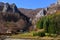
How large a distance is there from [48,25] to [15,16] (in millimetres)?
87020

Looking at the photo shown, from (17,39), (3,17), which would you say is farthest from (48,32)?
(3,17)

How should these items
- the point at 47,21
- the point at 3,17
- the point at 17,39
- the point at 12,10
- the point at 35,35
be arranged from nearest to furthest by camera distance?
1. the point at 17,39
2. the point at 35,35
3. the point at 47,21
4. the point at 3,17
5. the point at 12,10

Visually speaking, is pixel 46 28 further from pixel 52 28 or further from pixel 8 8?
pixel 8 8

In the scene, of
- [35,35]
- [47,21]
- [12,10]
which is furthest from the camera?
[12,10]

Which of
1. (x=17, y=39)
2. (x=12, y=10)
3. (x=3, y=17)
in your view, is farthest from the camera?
(x=12, y=10)

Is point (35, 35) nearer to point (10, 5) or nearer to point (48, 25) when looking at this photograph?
point (48, 25)

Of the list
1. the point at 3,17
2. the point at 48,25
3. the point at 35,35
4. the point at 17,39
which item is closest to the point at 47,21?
the point at 48,25

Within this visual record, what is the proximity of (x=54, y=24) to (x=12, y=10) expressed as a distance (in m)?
107

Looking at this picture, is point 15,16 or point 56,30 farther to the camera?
point 15,16

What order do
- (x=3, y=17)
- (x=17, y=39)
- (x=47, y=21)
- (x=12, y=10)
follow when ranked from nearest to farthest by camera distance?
(x=17, y=39) → (x=47, y=21) → (x=3, y=17) → (x=12, y=10)

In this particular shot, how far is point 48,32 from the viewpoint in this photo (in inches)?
872

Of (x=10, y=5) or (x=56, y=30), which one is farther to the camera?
(x=10, y=5)

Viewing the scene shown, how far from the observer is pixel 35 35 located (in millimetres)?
21047

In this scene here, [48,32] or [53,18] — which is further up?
[53,18]
